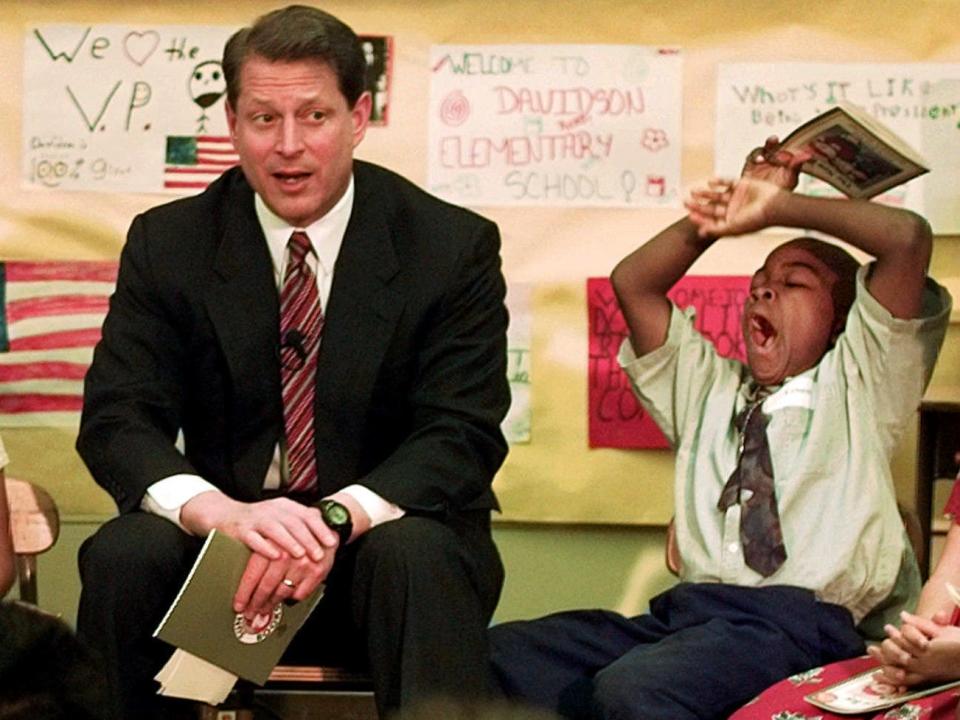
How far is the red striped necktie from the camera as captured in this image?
107 inches

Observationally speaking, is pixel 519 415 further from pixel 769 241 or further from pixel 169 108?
pixel 169 108

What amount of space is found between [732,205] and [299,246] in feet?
2.61

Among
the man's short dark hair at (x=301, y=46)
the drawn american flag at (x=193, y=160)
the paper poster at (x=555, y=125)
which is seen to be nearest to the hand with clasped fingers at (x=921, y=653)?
the man's short dark hair at (x=301, y=46)

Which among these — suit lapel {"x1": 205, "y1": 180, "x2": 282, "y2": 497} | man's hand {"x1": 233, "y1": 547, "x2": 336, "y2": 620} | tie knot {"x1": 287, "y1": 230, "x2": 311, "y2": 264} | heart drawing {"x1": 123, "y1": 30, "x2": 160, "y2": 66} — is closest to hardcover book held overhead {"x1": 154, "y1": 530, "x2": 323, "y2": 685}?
man's hand {"x1": 233, "y1": 547, "x2": 336, "y2": 620}

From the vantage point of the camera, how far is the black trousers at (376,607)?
93.7 inches

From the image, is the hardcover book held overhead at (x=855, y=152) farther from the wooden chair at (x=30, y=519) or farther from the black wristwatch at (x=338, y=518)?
the wooden chair at (x=30, y=519)

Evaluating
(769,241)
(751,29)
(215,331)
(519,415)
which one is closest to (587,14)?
(751,29)

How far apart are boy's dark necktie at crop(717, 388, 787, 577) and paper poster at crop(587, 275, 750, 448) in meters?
0.70

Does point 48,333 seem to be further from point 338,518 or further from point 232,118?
point 338,518

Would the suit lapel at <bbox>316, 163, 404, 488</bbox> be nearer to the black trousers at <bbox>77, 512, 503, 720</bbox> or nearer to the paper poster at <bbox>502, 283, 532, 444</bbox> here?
the black trousers at <bbox>77, 512, 503, 720</bbox>

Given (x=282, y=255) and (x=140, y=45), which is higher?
(x=140, y=45)

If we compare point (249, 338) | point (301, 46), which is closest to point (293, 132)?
point (301, 46)

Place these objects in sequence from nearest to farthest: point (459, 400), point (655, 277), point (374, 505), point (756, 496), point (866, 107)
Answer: point (374, 505) < point (459, 400) < point (756, 496) < point (655, 277) < point (866, 107)

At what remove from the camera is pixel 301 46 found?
272 centimetres
